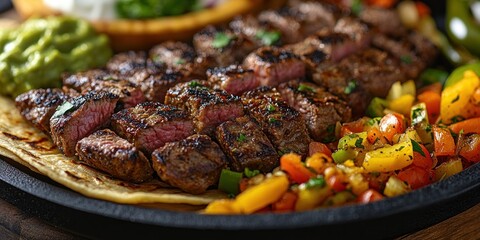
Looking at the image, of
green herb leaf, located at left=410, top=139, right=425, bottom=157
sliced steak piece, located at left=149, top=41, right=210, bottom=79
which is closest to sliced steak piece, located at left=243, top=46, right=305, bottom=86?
sliced steak piece, located at left=149, top=41, right=210, bottom=79

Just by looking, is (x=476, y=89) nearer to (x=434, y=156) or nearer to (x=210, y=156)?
(x=434, y=156)

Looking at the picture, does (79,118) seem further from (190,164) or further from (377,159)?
(377,159)

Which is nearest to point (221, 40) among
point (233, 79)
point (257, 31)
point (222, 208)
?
point (257, 31)

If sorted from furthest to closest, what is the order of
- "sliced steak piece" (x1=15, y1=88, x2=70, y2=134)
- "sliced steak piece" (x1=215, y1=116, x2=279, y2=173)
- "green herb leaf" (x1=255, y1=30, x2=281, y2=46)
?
1. "green herb leaf" (x1=255, y1=30, x2=281, y2=46)
2. "sliced steak piece" (x1=15, y1=88, x2=70, y2=134)
3. "sliced steak piece" (x1=215, y1=116, x2=279, y2=173)

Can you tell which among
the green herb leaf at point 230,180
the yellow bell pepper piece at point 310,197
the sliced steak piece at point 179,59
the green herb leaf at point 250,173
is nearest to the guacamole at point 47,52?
the sliced steak piece at point 179,59

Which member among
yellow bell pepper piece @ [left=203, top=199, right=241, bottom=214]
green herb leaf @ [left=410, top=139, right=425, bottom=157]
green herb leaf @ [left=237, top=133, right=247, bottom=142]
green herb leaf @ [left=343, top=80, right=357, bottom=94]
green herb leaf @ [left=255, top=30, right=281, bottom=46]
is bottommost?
yellow bell pepper piece @ [left=203, top=199, right=241, bottom=214]

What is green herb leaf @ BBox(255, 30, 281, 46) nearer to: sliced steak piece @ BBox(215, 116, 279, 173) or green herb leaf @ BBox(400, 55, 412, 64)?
green herb leaf @ BBox(400, 55, 412, 64)
